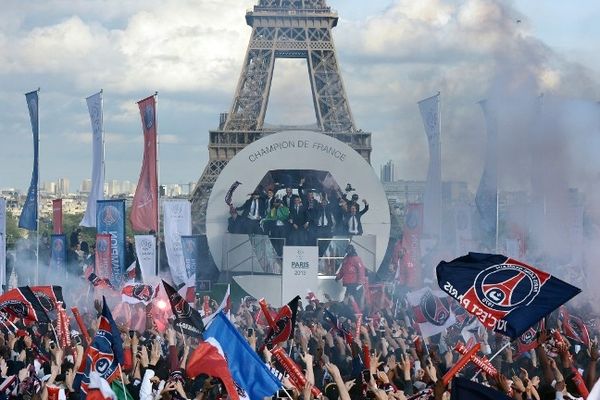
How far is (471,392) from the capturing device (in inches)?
313

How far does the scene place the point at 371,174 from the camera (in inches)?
1490

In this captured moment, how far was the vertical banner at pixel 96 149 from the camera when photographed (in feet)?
111

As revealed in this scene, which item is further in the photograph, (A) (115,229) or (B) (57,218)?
(B) (57,218)

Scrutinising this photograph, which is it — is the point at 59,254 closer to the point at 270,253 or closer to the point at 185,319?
the point at 270,253

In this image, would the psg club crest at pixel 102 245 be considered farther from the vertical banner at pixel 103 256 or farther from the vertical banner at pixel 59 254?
the vertical banner at pixel 59 254

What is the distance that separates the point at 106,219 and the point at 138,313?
580 cm

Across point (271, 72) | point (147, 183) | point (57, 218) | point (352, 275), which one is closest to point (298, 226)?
point (352, 275)

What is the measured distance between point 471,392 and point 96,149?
1062 inches

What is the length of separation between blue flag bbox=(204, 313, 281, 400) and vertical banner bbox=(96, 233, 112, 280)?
17.4 meters

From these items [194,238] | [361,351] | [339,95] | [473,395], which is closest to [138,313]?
[194,238]

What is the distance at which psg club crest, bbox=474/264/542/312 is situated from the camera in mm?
10734

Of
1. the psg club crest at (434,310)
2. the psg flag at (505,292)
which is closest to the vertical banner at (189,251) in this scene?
the psg club crest at (434,310)

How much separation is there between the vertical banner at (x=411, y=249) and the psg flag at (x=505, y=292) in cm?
1772

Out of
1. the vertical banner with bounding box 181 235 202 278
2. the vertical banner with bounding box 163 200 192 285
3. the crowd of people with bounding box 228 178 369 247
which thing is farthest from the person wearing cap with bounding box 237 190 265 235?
the vertical banner with bounding box 181 235 202 278
